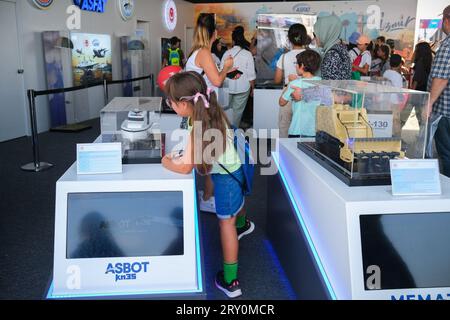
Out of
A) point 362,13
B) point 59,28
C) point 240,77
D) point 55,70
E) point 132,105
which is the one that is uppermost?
point 362,13

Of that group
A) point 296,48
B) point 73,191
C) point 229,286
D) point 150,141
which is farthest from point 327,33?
point 73,191

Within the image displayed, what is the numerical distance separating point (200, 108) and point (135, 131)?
45 cm

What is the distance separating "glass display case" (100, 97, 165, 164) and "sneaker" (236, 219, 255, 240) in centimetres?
104

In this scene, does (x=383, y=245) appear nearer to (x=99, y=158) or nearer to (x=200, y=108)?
(x=200, y=108)

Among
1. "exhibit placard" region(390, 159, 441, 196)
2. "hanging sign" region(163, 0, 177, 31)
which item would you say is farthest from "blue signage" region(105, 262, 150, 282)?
"hanging sign" region(163, 0, 177, 31)

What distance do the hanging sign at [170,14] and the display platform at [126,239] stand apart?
10.7 meters

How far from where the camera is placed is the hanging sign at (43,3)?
6.63m

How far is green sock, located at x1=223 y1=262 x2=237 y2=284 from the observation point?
2.35 metres

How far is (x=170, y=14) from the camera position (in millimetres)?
12234

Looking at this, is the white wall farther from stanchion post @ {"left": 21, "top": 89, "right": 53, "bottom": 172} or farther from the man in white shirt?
the man in white shirt

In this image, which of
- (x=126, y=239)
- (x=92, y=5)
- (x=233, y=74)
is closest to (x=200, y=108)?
(x=126, y=239)

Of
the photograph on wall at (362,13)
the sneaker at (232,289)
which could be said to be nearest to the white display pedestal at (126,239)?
the sneaker at (232,289)

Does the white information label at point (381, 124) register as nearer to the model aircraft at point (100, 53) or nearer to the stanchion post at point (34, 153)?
the stanchion post at point (34, 153)
